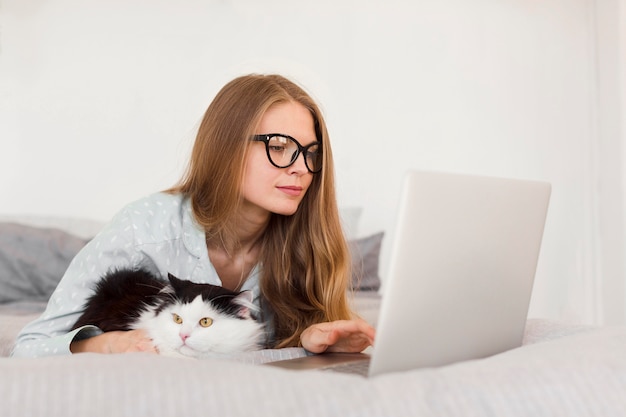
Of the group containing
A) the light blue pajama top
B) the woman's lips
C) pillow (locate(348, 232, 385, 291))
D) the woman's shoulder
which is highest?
the woman's lips

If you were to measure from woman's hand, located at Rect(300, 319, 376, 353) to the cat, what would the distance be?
0.15m

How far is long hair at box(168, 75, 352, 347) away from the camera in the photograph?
183 cm

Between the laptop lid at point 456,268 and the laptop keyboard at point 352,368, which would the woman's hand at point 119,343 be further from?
the laptop lid at point 456,268

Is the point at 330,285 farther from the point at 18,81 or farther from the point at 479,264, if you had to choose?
the point at 18,81

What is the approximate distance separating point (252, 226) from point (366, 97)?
2052mm

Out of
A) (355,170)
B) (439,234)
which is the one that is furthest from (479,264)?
(355,170)

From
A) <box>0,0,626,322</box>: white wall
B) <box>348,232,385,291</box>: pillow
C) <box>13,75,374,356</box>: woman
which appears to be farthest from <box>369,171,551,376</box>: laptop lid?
<box>0,0,626,322</box>: white wall

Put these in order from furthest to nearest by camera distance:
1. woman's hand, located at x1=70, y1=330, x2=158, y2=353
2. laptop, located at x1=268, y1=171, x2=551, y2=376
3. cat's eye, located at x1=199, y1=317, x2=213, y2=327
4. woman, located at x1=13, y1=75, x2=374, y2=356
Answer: woman, located at x1=13, y1=75, x2=374, y2=356 < cat's eye, located at x1=199, y1=317, x2=213, y2=327 < woman's hand, located at x1=70, y1=330, x2=158, y2=353 < laptop, located at x1=268, y1=171, x2=551, y2=376

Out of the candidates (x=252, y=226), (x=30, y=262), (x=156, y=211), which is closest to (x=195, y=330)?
(x=156, y=211)

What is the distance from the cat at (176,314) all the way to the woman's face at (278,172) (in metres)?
0.34

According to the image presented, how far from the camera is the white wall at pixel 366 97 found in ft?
11.7

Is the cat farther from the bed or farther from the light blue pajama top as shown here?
the bed

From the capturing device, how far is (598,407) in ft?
2.54

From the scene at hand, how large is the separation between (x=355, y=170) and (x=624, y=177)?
147cm
